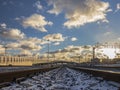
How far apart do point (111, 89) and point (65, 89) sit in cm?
324

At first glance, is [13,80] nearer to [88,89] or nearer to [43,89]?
[43,89]

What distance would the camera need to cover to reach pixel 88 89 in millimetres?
16125

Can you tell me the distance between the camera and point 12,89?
1599cm

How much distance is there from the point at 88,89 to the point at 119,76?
9.37ft

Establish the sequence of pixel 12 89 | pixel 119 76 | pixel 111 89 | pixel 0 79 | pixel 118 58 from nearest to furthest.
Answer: pixel 111 89
pixel 12 89
pixel 119 76
pixel 0 79
pixel 118 58

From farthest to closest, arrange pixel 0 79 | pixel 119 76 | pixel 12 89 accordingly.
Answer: pixel 0 79 → pixel 119 76 → pixel 12 89

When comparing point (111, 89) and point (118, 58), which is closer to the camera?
point (111, 89)

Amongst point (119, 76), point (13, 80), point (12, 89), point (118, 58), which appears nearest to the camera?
point (12, 89)

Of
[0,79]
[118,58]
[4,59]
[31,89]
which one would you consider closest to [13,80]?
[0,79]

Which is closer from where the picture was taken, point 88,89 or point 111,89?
point 111,89

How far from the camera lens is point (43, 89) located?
16.7 metres

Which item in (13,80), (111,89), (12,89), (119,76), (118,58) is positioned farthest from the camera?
(118,58)

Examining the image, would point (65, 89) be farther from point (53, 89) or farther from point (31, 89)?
point (31, 89)

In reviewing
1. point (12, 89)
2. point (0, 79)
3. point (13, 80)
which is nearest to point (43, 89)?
point (12, 89)
